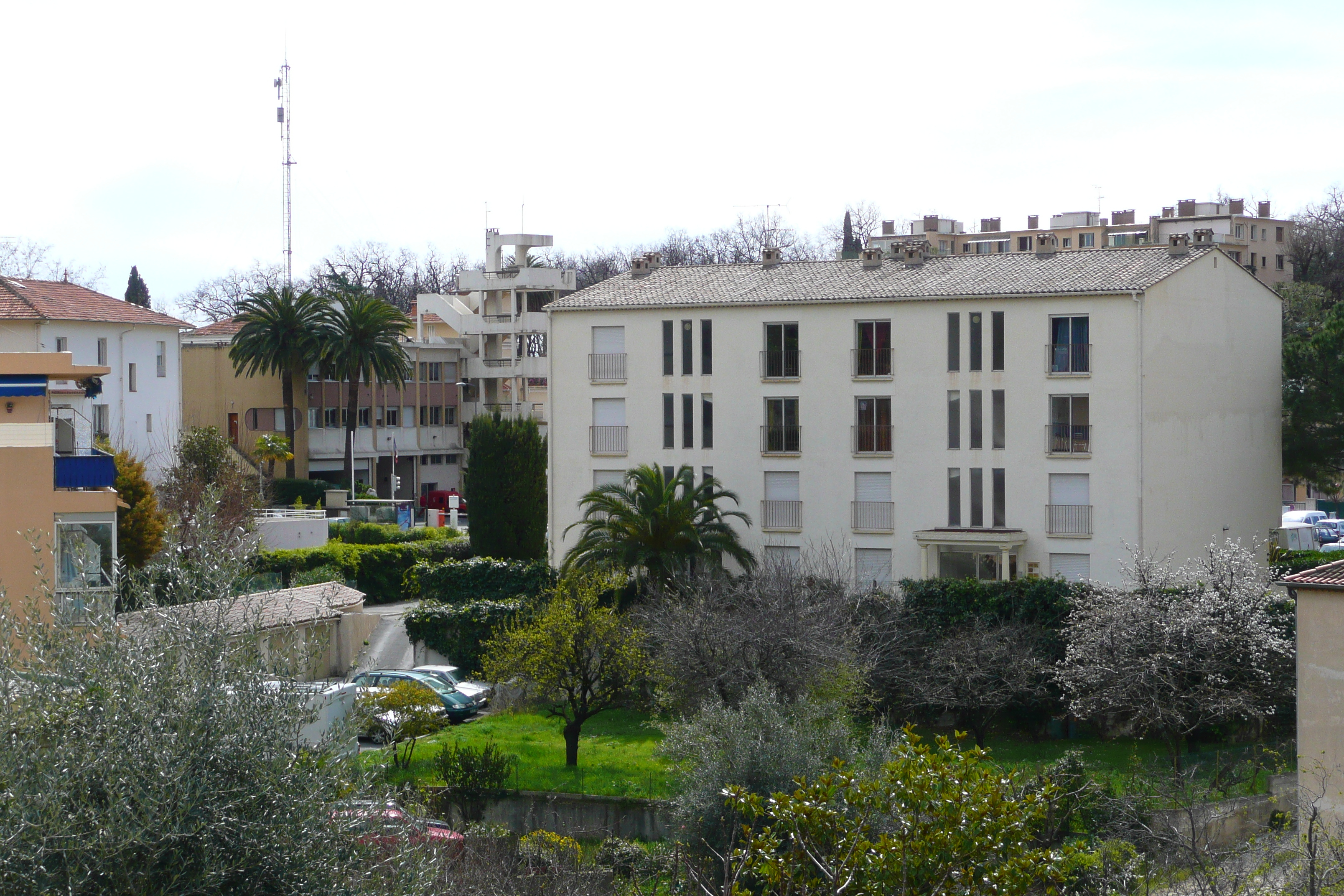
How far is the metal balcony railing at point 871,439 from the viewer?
4103 centimetres

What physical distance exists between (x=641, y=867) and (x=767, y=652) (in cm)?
811

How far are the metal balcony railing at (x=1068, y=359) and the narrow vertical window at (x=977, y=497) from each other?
137 inches

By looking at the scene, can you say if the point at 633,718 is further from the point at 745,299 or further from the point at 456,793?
the point at 745,299

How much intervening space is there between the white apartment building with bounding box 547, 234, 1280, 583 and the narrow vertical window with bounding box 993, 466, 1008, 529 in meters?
0.04

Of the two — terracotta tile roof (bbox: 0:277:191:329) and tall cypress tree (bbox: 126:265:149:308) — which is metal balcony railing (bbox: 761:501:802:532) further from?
tall cypress tree (bbox: 126:265:149:308)

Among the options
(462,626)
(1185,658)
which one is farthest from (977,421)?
(462,626)

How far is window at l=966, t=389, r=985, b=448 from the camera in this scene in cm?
4003

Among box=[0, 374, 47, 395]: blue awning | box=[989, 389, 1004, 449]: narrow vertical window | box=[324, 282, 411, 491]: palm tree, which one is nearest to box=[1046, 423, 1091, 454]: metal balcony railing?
box=[989, 389, 1004, 449]: narrow vertical window

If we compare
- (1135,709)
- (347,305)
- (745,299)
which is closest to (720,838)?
(1135,709)

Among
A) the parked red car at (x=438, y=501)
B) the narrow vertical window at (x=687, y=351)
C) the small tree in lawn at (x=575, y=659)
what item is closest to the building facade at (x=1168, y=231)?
the parked red car at (x=438, y=501)

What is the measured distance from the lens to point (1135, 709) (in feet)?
96.8

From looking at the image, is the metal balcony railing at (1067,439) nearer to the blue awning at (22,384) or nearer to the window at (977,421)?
the window at (977,421)

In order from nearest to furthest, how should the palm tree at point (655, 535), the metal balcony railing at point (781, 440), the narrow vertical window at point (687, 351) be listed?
the palm tree at point (655, 535) < the metal balcony railing at point (781, 440) < the narrow vertical window at point (687, 351)

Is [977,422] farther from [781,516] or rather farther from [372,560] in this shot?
[372,560]
